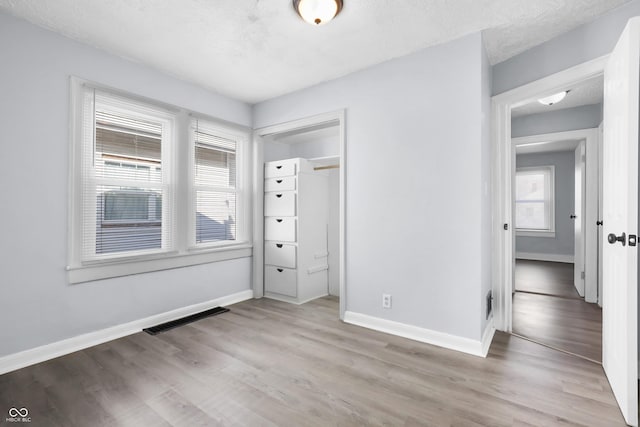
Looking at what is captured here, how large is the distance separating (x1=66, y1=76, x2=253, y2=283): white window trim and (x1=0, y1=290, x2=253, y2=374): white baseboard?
45cm

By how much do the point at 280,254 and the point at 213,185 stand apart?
1154 mm

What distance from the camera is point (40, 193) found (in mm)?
2248

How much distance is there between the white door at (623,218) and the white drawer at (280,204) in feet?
9.15

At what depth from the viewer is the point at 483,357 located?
227 centimetres

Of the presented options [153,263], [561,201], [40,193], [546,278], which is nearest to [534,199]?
[561,201]

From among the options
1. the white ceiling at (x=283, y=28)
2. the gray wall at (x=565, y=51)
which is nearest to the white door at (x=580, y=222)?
the gray wall at (x=565, y=51)

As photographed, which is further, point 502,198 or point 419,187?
point 502,198

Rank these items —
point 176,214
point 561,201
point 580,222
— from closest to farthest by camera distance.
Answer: point 176,214 → point 580,222 → point 561,201

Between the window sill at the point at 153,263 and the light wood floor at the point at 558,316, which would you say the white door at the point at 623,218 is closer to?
the light wood floor at the point at 558,316

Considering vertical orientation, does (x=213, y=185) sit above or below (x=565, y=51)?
below

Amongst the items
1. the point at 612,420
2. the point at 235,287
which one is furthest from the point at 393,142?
the point at 235,287

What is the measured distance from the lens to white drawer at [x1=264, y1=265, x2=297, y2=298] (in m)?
3.69

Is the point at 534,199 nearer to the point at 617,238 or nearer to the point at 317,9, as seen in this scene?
the point at 617,238

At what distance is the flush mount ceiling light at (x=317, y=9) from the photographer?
1.96 meters
